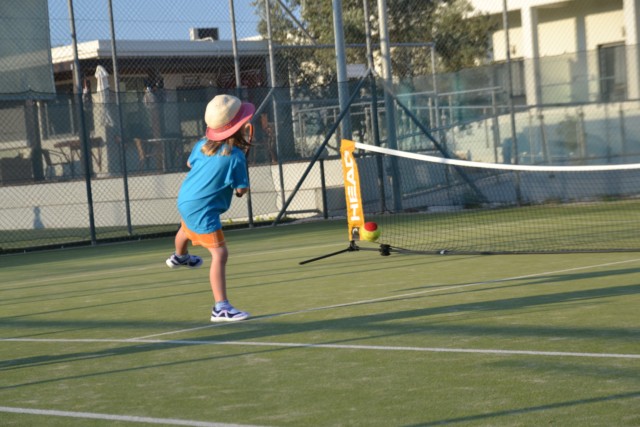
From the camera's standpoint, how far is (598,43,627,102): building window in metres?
18.5

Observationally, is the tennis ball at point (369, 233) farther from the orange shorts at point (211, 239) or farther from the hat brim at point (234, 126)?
the hat brim at point (234, 126)

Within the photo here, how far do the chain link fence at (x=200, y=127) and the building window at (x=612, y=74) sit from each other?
0.03m

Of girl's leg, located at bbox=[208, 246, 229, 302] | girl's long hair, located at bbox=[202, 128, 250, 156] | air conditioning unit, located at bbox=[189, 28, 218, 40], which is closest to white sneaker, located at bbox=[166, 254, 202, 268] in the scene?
girl's leg, located at bbox=[208, 246, 229, 302]

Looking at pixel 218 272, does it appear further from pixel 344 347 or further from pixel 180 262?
pixel 344 347

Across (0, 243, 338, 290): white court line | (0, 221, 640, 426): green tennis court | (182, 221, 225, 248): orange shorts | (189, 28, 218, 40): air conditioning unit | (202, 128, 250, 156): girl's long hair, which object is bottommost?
(0, 243, 338, 290): white court line

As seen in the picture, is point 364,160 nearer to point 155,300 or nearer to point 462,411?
point 155,300

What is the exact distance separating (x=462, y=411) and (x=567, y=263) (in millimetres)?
5741

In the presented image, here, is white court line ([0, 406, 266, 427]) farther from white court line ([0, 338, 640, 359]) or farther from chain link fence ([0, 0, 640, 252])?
chain link fence ([0, 0, 640, 252])

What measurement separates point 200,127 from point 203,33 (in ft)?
16.8

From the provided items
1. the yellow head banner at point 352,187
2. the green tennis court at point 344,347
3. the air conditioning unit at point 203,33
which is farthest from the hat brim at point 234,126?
the air conditioning unit at point 203,33

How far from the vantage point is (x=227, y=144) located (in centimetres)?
813

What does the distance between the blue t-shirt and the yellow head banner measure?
Result: 356cm

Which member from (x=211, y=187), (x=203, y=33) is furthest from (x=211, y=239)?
(x=203, y=33)

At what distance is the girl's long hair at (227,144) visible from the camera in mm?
8102
